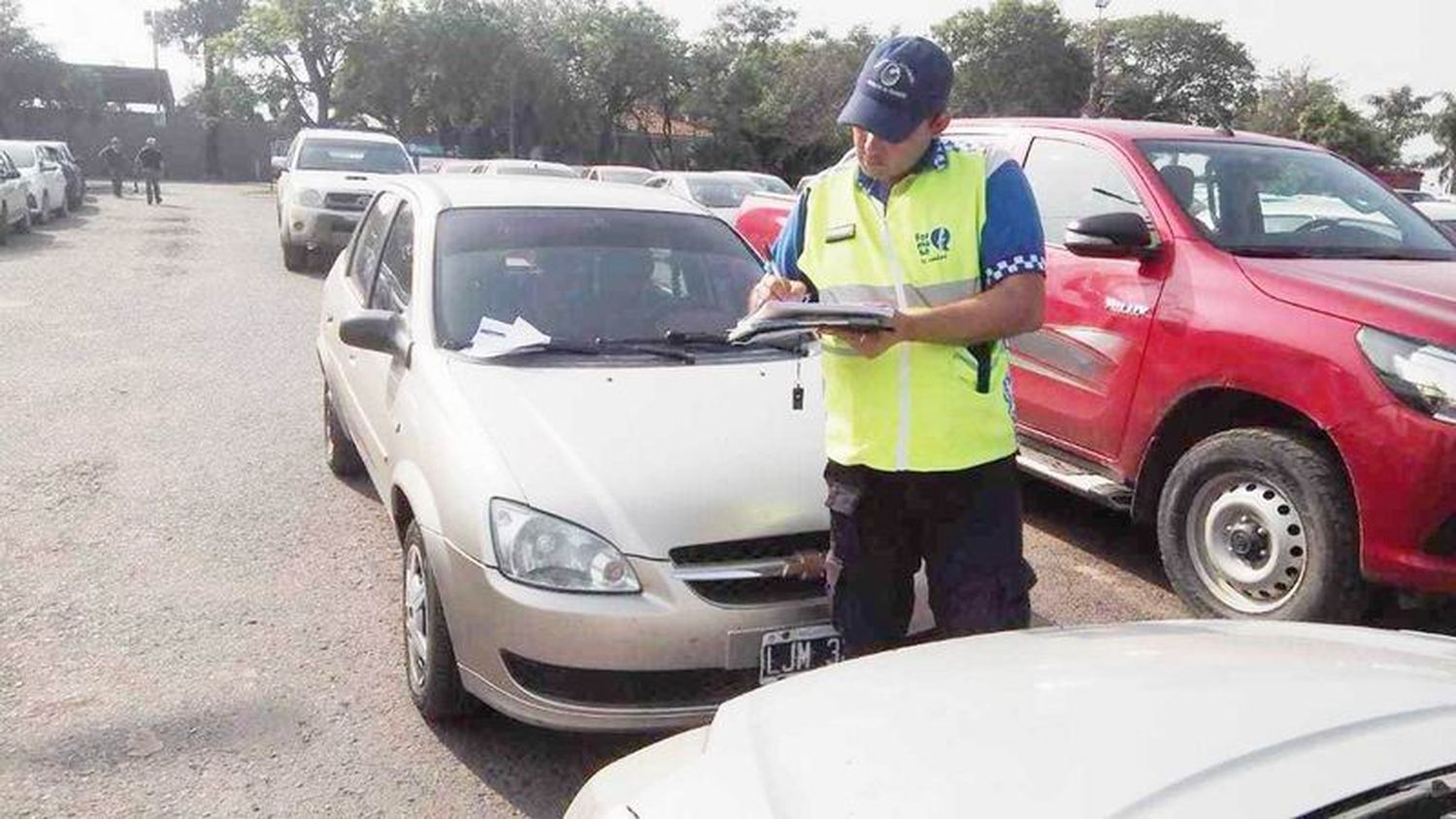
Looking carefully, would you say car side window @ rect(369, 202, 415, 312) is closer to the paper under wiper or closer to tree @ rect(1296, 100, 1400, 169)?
the paper under wiper

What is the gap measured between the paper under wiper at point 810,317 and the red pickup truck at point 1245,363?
201 centimetres

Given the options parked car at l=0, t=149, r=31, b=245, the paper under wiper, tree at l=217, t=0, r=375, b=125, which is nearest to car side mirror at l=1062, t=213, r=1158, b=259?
the paper under wiper

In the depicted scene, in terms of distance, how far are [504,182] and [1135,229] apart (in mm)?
2527

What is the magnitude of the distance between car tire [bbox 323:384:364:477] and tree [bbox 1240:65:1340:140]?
50.3 metres

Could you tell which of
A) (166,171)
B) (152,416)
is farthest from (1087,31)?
(152,416)

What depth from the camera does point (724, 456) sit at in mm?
3180

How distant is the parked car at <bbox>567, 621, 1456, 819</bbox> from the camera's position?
1.46 metres

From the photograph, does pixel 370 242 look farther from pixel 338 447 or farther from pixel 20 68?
pixel 20 68

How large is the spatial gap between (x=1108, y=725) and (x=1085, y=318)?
3.21m

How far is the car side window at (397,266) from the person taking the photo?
428cm

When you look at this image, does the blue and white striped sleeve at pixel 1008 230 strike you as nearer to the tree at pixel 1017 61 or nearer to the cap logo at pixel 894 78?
the cap logo at pixel 894 78

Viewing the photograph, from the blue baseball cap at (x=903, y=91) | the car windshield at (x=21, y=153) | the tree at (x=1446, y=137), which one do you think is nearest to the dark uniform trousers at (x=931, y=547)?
the blue baseball cap at (x=903, y=91)

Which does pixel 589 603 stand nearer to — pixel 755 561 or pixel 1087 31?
pixel 755 561

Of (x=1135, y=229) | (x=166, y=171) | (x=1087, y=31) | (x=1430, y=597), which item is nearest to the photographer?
(x=1430, y=597)
